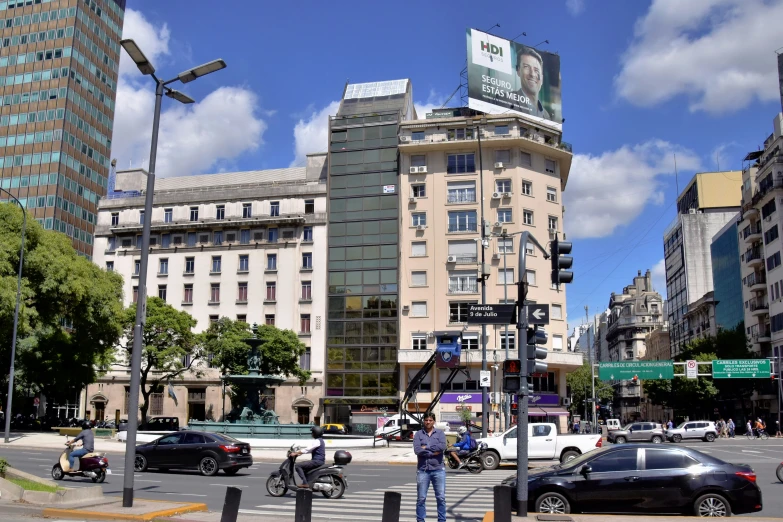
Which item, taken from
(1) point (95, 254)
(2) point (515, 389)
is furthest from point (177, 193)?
(2) point (515, 389)

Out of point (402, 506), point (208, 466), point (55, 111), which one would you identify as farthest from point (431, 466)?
point (55, 111)

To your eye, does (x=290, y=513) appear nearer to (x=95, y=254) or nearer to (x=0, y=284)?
(x=0, y=284)

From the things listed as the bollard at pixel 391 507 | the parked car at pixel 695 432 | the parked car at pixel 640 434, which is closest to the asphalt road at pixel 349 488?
the bollard at pixel 391 507

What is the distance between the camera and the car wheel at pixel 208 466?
2177cm

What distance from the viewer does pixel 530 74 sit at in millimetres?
65062

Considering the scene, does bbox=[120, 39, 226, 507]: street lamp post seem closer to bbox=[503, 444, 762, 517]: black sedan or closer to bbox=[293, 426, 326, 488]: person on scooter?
bbox=[293, 426, 326, 488]: person on scooter

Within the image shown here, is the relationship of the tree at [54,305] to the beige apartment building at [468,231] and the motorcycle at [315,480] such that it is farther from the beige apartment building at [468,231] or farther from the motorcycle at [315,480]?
the motorcycle at [315,480]

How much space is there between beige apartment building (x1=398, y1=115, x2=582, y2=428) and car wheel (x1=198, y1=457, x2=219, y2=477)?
37.5 m

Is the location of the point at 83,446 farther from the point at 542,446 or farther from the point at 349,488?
the point at 542,446

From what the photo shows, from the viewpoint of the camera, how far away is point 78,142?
8569 cm

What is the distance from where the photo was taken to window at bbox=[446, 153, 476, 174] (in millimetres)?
62625

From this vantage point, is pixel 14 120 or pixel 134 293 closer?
pixel 134 293

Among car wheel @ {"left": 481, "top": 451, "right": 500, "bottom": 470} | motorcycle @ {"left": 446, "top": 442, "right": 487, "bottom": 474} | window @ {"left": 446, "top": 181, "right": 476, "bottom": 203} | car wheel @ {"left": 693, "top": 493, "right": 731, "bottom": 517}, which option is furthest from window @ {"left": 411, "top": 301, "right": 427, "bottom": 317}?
car wheel @ {"left": 693, "top": 493, "right": 731, "bottom": 517}

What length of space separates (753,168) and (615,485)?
240ft
